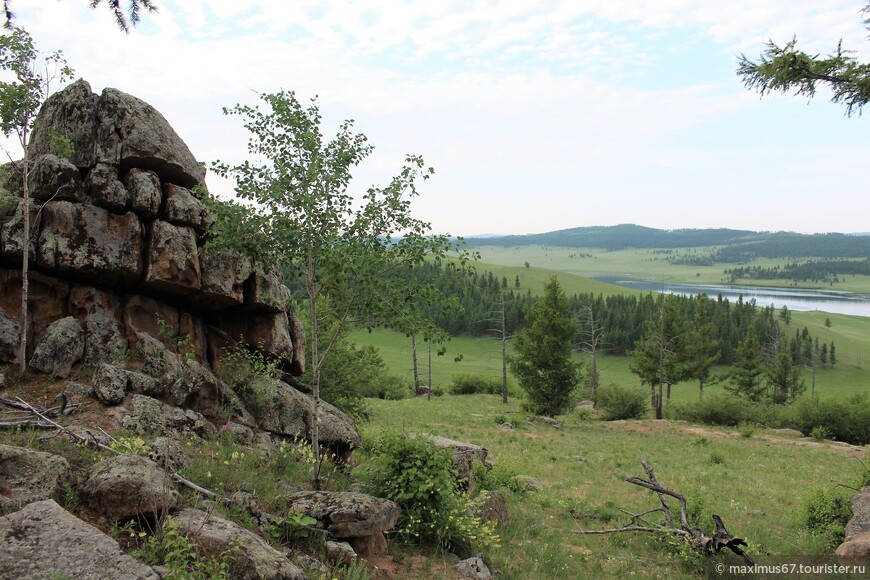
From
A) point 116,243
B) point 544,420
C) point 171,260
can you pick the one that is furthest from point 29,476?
point 544,420

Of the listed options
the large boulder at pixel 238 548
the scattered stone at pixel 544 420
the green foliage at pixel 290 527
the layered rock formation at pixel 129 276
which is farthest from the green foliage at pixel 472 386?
the large boulder at pixel 238 548

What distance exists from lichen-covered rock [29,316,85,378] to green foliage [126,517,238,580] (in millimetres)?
7548

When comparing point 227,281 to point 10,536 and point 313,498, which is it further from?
point 10,536

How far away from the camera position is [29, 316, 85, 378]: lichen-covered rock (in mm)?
12547

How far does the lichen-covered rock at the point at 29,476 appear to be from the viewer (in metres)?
6.93

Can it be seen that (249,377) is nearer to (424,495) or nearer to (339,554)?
(424,495)

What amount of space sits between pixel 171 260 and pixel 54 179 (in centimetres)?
350

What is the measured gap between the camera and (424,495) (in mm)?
10680

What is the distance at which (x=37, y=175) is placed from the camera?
1370cm

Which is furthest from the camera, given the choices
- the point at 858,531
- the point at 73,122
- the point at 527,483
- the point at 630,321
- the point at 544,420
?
the point at 630,321

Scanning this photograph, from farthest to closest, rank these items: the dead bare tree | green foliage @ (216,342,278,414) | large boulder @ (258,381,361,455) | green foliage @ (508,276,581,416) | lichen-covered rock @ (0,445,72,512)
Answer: the dead bare tree → green foliage @ (508,276,581,416) → green foliage @ (216,342,278,414) → large boulder @ (258,381,361,455) → lichen-covered rock @ (0,445,72,512)

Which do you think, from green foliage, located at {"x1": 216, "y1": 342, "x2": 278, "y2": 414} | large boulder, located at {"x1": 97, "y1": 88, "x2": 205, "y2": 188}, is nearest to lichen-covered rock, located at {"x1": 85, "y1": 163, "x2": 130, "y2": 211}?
large boulder, located at {"x1": 97, "y1": 88, "x2": 205, "y2": 188}

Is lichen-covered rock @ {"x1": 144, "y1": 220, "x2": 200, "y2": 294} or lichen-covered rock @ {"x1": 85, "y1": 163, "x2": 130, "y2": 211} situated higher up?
lichen-covered rock @ {"x1": 85, "y1": 163, "x2": 130, "y2": 211}

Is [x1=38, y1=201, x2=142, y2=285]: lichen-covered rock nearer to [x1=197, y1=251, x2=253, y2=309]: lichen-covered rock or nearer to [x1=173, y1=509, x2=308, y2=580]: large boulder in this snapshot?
[x1=197, y1=251, x2=253, y2=309]: lichen-covered rock
